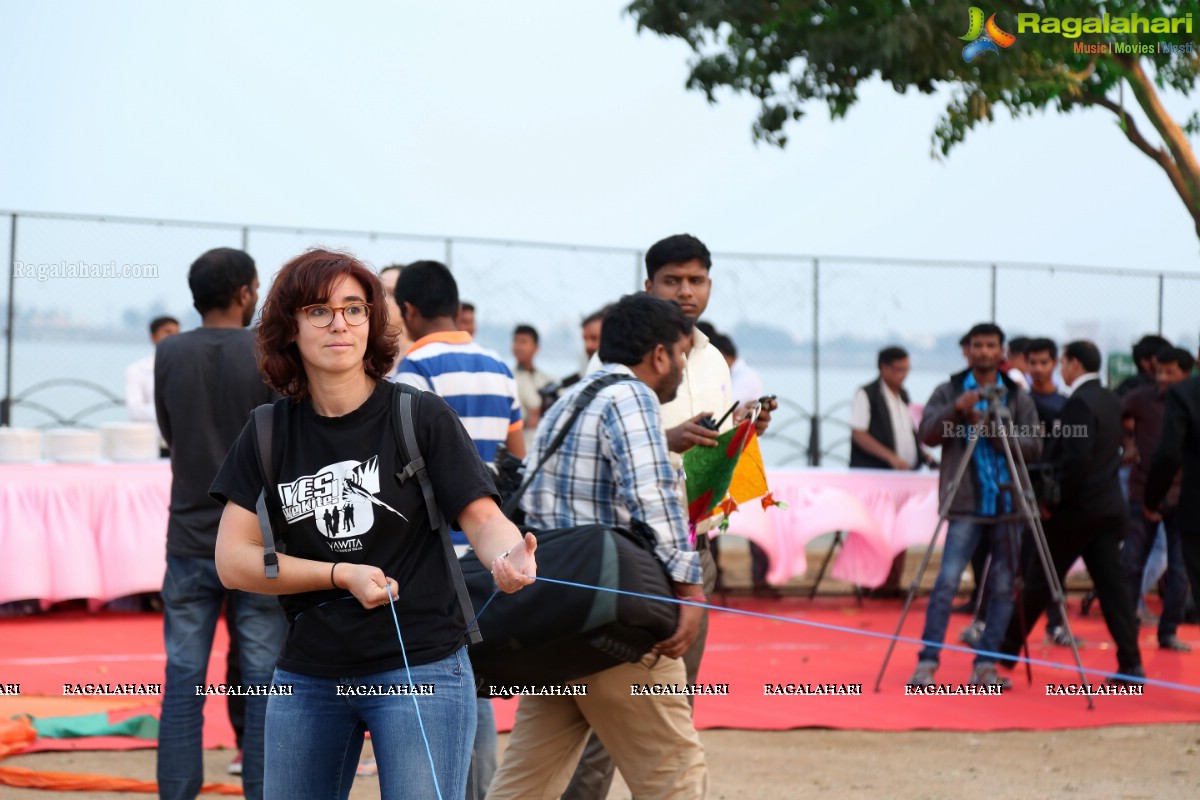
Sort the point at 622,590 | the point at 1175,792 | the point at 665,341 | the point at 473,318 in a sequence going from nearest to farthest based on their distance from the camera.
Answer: the point at 622,590
the point at 665,341
the point at 1175,792
the point at 473,318

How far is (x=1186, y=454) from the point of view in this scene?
6746 millimetres

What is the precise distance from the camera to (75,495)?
8.75 metres

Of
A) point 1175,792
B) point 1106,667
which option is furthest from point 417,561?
point 1106,667

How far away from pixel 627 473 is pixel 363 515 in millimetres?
1162

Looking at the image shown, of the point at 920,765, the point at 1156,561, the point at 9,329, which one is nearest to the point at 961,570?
the point at 920,765

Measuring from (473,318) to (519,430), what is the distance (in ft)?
23.1

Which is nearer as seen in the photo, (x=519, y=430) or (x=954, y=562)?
(x=519, y=430)

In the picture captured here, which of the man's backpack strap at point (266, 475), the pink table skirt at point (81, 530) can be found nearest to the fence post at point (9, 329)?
the pink table skirt at point (81, 530)

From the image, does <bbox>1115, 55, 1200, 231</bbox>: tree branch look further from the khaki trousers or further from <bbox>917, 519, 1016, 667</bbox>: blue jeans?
the khaki trousers

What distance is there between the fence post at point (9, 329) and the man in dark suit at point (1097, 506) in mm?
8356

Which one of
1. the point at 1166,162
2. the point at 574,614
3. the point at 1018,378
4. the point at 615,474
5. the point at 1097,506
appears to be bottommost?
the point at 574,614

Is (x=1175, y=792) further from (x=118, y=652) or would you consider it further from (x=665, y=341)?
(x=118, y=652)

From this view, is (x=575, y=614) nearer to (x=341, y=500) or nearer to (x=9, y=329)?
(x=341, y=500)

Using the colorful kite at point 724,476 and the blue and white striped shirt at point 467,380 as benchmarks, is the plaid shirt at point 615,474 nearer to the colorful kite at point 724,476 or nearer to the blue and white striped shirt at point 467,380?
the colorful kite at point 724,476
